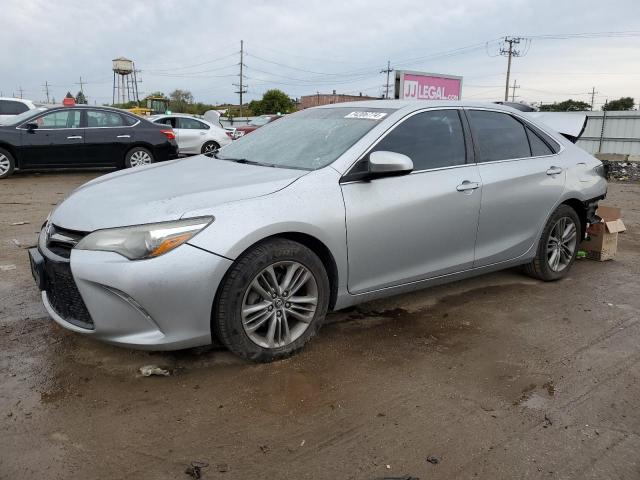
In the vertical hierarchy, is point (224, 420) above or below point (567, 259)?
below

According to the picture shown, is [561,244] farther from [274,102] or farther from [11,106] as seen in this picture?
[274,102]

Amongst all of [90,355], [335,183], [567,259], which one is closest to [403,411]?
[335,183]

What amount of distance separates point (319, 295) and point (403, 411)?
2.86 ft

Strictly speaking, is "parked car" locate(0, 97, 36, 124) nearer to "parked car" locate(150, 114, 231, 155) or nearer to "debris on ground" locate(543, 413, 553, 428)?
"parked car" locate(150, 114, 231, 155)

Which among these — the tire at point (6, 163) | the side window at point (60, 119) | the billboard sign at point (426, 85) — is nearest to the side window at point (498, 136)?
the billboard sign at point (426, 85)

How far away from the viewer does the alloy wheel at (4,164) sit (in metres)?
10.8

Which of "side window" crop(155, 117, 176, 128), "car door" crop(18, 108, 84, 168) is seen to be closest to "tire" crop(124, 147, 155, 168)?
"car door" crop(18, 108, 84, 168)

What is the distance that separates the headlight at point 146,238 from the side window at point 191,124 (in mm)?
12821

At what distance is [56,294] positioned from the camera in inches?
122

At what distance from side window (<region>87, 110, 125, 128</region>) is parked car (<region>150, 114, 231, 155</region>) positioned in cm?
328

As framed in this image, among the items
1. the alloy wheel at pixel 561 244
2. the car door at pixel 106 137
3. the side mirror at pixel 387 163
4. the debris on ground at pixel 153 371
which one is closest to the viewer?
the debris on ground at pixel 153 371

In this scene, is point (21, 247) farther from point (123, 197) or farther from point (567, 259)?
point (567, 259)

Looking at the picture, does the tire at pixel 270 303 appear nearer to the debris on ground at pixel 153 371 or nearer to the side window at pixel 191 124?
the debris on ground at pixel 153 371

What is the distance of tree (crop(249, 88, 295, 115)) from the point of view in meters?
64.4
